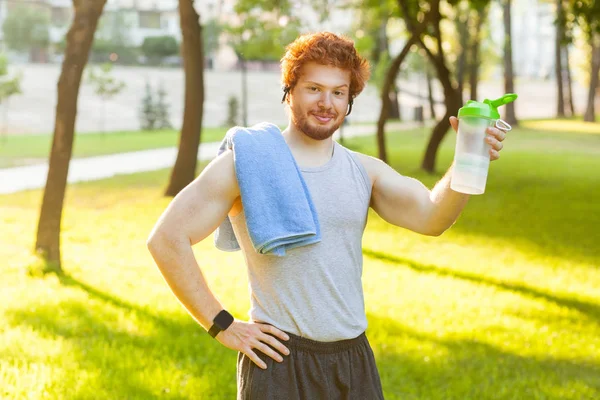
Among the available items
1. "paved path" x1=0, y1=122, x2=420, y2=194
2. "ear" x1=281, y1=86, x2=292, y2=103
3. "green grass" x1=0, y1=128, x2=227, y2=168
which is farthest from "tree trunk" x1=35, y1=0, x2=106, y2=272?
"green grass" x1=0, y1=128, x2=227, y2=168

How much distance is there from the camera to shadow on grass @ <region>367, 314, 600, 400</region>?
5.45 meters

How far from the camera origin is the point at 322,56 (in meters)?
2.75

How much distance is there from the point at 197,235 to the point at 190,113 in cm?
1224

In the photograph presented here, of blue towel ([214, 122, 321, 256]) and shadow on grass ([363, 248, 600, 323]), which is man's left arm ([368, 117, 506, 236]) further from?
shadow on grass ([363, 248, 600, 323])

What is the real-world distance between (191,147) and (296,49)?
12.1 m

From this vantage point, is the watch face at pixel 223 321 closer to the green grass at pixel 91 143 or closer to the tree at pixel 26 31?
the green grass at pixel 91 143

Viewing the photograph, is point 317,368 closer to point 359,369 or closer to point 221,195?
point 359,369

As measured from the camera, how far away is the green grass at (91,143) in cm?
2378

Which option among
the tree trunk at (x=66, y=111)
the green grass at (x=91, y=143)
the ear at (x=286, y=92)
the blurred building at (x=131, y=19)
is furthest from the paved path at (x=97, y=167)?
the blurred building at (x=131, y=19)

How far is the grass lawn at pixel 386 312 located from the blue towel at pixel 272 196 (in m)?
2.69

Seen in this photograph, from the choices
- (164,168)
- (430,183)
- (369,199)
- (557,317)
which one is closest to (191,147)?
(430,183)

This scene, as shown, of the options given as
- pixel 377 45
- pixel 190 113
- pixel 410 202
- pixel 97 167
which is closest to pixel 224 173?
pixel 410 202

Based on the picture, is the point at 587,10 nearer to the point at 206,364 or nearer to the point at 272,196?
the point at 206,364

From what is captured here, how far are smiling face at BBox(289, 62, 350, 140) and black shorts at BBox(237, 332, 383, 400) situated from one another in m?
0.65
